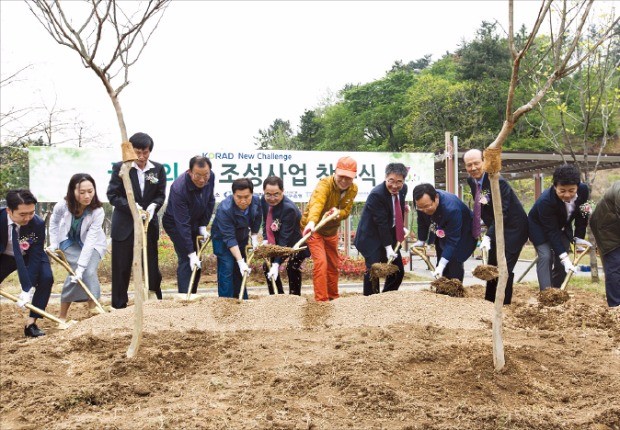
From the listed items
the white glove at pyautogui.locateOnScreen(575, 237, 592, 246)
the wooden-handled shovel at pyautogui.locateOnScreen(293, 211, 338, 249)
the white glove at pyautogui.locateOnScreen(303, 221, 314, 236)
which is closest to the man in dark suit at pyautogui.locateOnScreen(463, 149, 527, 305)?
the white glove at pyautogui.locateOnScreen(575, 237, 592, 246)

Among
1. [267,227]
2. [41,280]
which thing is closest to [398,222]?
[267,227]

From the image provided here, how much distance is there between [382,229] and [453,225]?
2.24 feet

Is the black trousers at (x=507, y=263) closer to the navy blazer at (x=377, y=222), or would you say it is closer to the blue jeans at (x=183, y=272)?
the navy blazer at (x=377, y=222)

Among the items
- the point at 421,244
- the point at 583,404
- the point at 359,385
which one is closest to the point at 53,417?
the point at 359,385

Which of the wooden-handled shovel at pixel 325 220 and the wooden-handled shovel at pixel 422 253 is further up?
the wooden-handled shovel at pixel 325 220

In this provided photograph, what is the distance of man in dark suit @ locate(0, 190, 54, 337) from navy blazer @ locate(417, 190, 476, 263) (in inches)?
141

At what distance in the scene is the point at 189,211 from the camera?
19.9 ft

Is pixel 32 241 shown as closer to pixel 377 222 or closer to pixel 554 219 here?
pixel 377 222

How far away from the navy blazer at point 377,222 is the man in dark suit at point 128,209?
2.03m

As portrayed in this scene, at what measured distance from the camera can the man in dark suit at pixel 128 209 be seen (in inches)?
227

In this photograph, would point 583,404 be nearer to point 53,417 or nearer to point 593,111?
point 53,417

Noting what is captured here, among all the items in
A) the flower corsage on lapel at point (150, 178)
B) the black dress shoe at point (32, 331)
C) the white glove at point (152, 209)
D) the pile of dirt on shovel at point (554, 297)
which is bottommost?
the black dress shoe at point (32, 331)

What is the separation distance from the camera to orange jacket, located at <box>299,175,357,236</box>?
18.5 feet

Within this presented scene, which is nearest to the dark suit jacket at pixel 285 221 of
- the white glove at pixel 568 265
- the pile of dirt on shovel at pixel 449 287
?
the pile of dirt on shovel at pixel 449 287
